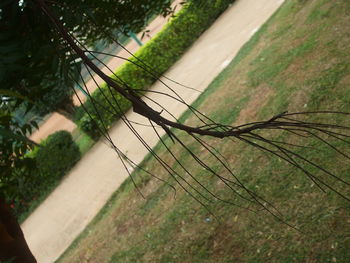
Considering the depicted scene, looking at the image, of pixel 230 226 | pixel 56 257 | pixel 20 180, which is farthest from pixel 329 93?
pixel 56 257

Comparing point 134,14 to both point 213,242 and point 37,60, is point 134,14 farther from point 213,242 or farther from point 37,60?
point 213,242

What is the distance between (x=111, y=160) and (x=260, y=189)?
5840mm

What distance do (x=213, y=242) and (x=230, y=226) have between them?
0.97 feet

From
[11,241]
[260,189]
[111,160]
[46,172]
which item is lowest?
[260,189]

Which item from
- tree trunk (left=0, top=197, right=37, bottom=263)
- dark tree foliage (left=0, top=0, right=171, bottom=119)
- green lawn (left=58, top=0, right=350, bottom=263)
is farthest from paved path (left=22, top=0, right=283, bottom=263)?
dark tree foliage (left=0, top=0, right=171, bottom=119)

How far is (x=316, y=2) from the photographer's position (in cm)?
932

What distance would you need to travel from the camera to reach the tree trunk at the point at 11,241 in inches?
105

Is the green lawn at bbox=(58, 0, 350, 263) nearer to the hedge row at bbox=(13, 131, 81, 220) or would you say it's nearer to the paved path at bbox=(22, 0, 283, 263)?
the paved path at bbox=(22, 0, 283, 263)

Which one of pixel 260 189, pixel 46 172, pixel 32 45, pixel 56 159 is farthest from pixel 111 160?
pixel 32 45

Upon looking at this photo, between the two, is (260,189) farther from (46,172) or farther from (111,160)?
(46,172)

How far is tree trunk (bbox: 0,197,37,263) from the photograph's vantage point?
8.75 ft

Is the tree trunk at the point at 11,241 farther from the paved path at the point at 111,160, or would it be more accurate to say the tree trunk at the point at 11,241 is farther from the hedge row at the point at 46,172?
the hedge row at the point at 46,172

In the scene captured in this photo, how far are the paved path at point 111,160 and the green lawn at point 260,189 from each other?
741 mm

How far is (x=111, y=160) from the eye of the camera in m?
9.98
